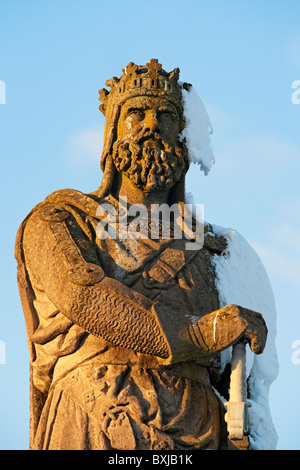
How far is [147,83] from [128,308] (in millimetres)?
2673

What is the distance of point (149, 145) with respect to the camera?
15.1 m

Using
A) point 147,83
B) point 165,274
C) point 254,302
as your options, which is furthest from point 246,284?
point 147,83

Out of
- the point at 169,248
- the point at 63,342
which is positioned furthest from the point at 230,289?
the point at 63,342

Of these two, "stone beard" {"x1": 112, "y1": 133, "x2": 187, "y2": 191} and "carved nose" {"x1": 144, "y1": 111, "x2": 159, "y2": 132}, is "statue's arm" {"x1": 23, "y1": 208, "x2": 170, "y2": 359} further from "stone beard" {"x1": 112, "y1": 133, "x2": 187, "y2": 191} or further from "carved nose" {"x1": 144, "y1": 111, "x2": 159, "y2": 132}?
"carved nose" {"x1": 144, "y1": 111, "x2": 159, "y2": 132}

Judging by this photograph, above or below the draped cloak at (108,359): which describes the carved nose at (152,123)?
above

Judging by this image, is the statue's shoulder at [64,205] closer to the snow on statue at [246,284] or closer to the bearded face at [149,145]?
the bearded face at [149,145]

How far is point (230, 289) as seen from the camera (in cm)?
1531

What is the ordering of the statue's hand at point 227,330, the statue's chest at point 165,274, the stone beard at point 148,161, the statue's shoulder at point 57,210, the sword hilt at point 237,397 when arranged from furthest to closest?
the stone beard at point 148,161
the statue's shoulder at point 57,210
the statue's chest at point 165,274
the statue's hand at point 227,330
the sword hilt at point 237,397

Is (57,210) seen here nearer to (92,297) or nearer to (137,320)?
(92,297)

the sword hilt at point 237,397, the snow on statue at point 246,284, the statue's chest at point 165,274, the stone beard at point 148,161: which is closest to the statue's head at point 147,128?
the stone beard at point 148,161

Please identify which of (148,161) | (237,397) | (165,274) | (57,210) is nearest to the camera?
(237,397)

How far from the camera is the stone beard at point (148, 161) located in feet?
49.5
